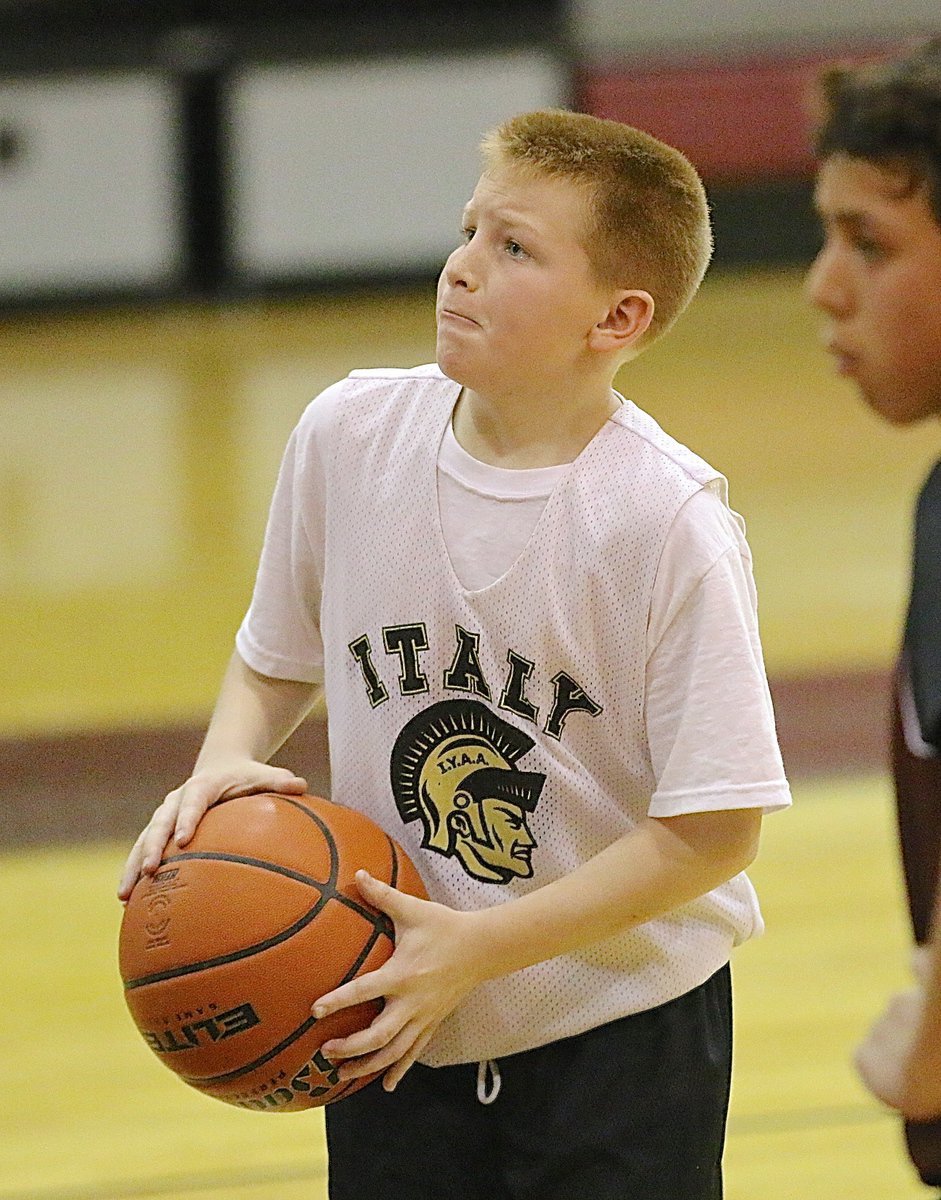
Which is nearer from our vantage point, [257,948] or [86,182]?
[257,948]

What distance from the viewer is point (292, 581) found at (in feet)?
7.47

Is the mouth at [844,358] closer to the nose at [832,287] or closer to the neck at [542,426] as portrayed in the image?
the nose at [832,287]

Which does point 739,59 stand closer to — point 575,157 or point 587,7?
point 587,7

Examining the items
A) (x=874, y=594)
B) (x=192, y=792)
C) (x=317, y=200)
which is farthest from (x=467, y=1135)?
(x=317, y=200)

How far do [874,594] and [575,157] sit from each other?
408 centimetres

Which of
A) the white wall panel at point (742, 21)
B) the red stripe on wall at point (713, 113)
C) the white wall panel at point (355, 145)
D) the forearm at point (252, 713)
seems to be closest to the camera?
the forearm at point (252, 713)

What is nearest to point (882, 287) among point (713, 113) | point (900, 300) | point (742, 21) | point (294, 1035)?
point (900, 300)

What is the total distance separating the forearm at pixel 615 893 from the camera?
77.0 inches

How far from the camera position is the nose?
1515 millimetres

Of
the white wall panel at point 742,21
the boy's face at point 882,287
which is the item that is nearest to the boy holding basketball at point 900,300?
the boy's face at point 882,287

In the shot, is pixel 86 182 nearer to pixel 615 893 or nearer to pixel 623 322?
pixel 623 322

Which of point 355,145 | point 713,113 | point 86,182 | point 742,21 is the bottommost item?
point 86,182

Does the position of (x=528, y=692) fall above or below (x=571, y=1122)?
above

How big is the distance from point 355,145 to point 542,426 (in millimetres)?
9123
